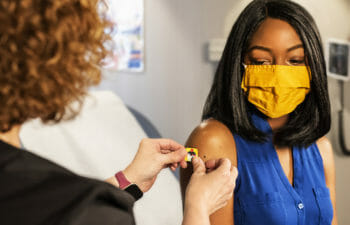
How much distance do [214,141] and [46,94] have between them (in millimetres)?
615

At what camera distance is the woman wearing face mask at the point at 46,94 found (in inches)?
19.2

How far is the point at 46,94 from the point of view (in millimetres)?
541

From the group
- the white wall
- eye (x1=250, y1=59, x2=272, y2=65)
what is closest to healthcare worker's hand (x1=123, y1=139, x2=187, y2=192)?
eye (x1=250, y1=59, x2=272, y2=65)

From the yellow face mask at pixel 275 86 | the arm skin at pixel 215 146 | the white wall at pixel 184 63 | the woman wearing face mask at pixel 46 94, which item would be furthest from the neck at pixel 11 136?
the white wall at pixel 184 63

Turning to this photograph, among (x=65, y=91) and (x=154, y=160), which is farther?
(x=154, y=160)

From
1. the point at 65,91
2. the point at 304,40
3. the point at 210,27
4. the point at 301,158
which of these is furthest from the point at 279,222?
the point at 210,27

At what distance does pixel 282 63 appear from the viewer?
3.39 feet

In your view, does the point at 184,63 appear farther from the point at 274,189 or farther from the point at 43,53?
the point at 43,53

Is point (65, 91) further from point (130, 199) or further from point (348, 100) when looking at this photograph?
point (348, 100)

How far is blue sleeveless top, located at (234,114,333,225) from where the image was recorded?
1.03m

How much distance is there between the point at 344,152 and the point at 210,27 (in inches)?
27.8

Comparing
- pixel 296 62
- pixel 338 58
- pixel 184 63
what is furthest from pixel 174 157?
pixel 184 63

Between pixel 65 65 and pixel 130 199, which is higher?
pixel 65 65

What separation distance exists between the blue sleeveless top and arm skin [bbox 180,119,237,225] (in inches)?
0.9
